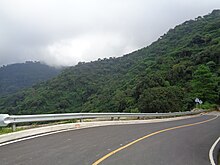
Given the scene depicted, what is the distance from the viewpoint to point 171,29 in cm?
19800

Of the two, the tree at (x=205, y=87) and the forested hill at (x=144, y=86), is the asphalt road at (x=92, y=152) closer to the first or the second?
the forested hill at (x=144, y=86)

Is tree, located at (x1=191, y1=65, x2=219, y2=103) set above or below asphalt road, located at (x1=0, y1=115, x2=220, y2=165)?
above

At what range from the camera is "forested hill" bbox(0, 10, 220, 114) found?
69.6 m

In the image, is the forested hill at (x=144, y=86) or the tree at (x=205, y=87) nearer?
the forested hill at (x=144, y=86)

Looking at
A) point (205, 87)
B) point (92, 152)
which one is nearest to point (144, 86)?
point (205, 87)

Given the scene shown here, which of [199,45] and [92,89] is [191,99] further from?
[199,45]

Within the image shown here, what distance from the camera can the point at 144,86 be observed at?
77.7 metres

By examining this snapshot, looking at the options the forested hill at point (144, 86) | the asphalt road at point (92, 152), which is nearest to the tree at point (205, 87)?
the forested hill at point (144, 86)

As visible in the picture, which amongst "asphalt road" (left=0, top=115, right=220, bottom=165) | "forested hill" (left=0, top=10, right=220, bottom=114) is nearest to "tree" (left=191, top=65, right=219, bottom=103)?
"forested hill" (left=0, top=10, right=220, bottom=114)

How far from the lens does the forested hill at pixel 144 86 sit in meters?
69.6

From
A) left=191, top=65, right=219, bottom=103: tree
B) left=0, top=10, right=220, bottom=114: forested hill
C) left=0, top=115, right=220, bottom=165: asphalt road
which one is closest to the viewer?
left=0, top=115, right=220, bottom=165: asphalt road

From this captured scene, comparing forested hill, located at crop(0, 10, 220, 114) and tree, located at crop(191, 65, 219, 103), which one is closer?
forested hill, located at crop(0, 10, 220, 114)

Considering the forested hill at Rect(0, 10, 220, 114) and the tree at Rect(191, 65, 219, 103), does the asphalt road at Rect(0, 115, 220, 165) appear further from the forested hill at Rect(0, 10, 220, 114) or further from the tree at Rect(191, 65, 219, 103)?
the tree at Rect(191, 65, 219, 103)

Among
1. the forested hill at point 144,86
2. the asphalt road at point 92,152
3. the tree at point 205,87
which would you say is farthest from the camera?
the tree at point 205,87
